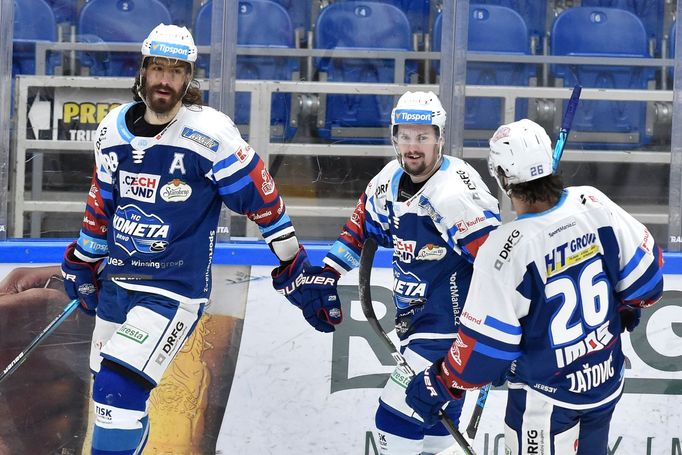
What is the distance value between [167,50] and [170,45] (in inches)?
0.8

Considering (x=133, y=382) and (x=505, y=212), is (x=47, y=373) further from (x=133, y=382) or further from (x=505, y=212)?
(x=505, y=212)

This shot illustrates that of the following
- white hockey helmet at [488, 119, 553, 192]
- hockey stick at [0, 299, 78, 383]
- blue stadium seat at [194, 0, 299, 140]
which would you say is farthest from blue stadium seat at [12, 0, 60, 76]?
white hockey helmet at [488, 119, 553, 192]

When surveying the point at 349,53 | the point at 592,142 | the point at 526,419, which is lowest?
the point at 526,419

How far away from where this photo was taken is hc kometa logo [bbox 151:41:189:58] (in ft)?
10.6

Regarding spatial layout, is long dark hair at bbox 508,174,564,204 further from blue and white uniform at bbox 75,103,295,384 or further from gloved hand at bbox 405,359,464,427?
blue and white uniform at bbox 75,103,295,384

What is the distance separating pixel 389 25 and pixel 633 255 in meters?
1.71

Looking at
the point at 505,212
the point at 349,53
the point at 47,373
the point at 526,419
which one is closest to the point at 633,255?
the point at 526,419

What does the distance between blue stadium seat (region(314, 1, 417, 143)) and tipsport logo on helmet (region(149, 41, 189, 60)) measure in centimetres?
92

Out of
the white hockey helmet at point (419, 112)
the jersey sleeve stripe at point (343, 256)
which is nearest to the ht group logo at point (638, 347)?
the jersey sleeve stripe at point (343, 256)

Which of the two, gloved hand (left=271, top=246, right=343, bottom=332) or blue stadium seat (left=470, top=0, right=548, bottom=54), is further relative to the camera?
blue stadium seat (left=470, top=0, right=548, bottom=54)

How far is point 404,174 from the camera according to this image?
3395 millimetres

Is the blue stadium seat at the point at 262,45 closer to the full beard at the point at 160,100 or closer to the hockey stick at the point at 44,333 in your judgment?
the full beard at the point at 160,100

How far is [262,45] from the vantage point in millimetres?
4059

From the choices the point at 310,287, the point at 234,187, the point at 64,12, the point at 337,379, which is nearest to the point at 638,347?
the point at 337,379
